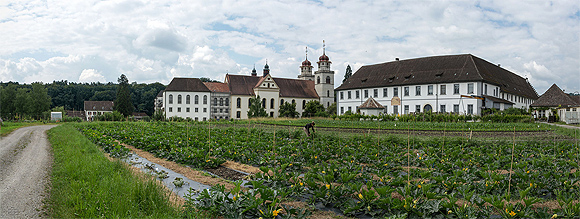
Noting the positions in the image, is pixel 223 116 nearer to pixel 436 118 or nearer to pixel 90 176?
pixel 436 118

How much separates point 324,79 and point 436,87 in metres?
33.4

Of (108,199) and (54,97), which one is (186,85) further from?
(108,199)

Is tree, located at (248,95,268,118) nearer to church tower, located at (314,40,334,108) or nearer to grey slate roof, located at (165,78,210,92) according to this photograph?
grey slate roof, located at (165,78,210,92)

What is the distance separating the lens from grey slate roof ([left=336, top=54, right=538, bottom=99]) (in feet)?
151

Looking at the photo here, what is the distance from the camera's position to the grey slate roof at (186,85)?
67438 mm

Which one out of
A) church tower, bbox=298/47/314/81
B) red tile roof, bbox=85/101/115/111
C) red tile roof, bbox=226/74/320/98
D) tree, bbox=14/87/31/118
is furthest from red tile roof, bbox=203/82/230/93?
red tile roof, bbox=85/101/115/111

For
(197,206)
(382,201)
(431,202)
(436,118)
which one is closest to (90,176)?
(197,206)

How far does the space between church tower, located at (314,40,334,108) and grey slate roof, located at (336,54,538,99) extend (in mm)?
17734

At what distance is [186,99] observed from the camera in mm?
67938

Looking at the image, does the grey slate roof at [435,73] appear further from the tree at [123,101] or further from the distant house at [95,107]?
the distant house at [95,107]

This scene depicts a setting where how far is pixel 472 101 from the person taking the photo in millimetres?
43812

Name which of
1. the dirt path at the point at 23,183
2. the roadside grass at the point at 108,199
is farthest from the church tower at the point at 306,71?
the roadside grass at the point at 108,199

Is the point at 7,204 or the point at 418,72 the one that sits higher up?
the point at 418,72

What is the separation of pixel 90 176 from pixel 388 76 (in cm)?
5054
